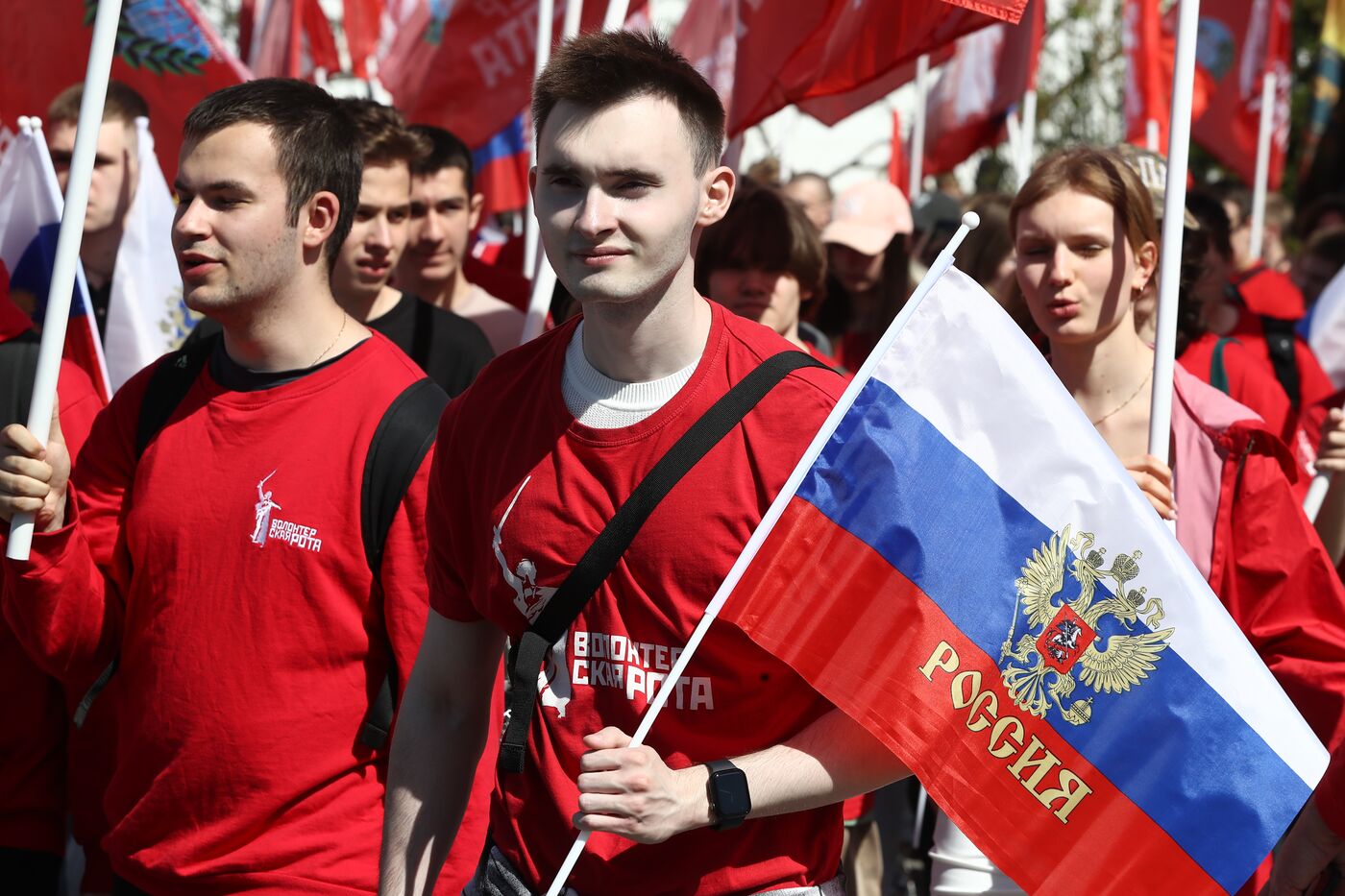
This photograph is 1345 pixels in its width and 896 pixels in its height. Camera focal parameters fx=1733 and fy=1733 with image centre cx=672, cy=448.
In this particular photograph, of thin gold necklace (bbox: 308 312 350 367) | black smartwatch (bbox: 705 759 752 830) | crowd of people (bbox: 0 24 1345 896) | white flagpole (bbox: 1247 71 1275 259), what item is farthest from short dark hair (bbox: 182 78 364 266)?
white flagpole (bbox: 1247 71 1275 259)

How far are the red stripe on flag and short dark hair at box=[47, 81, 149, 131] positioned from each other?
3.65 meters

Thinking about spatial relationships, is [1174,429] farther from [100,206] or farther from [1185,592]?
[100,206]

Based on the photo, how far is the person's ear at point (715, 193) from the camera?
2.93m

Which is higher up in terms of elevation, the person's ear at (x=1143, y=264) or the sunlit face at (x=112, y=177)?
the person's ear at (x=1143, y=264)

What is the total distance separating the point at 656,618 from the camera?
2766mm

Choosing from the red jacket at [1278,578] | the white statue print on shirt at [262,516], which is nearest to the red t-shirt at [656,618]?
the white statue print on shirt at [262,516]

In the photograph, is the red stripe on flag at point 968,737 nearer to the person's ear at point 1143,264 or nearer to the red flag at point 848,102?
the person's ear at point 1143,264

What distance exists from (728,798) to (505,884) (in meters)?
0.50

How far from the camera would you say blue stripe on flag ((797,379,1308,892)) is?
2.79 m

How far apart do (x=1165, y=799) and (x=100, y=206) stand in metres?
4.12

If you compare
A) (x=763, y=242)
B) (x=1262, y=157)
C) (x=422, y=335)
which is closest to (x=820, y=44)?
(x=763, y=242)

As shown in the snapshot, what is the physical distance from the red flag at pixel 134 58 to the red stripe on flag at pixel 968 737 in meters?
4.04

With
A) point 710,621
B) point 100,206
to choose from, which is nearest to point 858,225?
point 100,206

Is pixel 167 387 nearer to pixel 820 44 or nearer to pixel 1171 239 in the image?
pixel 1171 239
